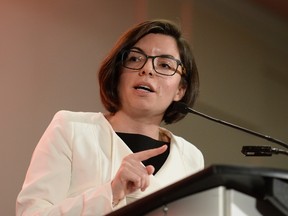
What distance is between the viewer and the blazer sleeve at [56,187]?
104 centimetres

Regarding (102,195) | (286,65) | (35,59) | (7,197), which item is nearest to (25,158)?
(7,197)

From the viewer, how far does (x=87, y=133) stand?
4.42ft

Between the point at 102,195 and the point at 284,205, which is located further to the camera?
the point at 102,195

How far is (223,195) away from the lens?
0.76m

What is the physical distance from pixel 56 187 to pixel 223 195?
1.76ft

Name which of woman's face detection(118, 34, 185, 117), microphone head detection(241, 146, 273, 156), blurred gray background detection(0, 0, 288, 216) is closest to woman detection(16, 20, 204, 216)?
woman's face detection(118, 34, 185, 117)

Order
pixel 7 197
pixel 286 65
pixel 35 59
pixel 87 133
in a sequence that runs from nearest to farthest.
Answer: pixel 87 133 < pixel 7 197 < pixel 35 59 < pixel 286 65

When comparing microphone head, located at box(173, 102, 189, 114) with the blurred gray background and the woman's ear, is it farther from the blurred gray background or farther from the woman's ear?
the blurred gray background

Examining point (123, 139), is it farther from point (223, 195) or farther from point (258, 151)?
point (223, 195)

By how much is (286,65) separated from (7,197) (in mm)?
1791

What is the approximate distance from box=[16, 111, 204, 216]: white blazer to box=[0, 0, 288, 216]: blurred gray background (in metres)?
0.75

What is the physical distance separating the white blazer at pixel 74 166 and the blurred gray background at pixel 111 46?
2.45 feet

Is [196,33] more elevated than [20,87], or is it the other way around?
[196,33]

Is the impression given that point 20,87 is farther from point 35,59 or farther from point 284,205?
point 284,205
